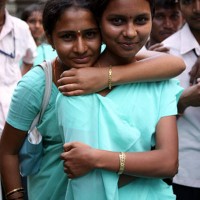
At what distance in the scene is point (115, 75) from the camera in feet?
6.92

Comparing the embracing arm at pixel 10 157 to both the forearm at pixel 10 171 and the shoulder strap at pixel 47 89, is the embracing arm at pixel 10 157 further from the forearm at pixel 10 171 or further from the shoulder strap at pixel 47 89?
the shoulder strap at pixel 47 89

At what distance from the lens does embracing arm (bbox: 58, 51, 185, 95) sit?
2.07 metres

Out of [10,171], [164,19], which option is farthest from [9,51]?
[10,171]

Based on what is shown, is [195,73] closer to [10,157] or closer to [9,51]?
[10,157]

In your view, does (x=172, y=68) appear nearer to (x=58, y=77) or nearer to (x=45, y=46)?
(x=58, y=77)

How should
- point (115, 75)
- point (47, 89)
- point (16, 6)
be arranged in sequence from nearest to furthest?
1. point (115, 75)
2. point (47, 89)
3. point (16, 6)

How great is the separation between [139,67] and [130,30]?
0.65 feet

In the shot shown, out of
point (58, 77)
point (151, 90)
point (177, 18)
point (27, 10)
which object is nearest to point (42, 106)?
point (58, 77)

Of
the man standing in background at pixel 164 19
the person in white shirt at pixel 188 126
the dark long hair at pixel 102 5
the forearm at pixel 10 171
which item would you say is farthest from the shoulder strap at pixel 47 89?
the man standing in background at pixel 164 19

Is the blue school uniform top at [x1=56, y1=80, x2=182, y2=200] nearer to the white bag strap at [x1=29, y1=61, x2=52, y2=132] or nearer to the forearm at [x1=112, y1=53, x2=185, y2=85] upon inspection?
the forearm at [x1=112, y1=53, x2=185, y2=85]

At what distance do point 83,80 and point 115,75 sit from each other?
14 centimetres

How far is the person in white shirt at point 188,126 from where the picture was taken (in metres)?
2.83

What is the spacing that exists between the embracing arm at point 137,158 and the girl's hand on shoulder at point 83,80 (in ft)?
0.75

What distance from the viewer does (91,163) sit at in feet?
6.45
